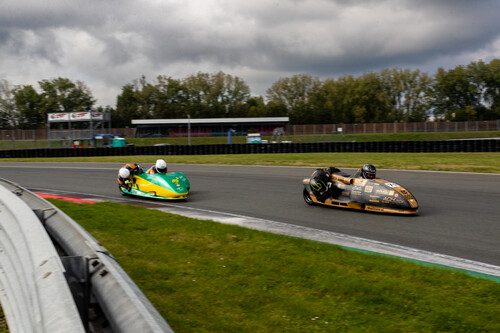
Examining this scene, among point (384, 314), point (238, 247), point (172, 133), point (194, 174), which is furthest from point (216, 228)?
point (172, 133)

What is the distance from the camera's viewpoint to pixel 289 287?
418cm

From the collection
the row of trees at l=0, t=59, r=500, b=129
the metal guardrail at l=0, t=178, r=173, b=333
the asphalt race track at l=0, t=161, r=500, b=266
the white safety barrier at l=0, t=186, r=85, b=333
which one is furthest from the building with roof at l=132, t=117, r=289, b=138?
the metal guardrail at l=0, t=178, r=173, b=333

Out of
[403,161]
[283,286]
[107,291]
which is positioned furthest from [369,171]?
[403,161]

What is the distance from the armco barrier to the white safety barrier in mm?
21138

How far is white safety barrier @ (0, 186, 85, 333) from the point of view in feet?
6.31

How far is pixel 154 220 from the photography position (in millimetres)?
7098

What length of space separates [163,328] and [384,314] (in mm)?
2248

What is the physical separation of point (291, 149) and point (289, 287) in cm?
2168

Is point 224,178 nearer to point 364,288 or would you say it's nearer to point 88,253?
point 364,288

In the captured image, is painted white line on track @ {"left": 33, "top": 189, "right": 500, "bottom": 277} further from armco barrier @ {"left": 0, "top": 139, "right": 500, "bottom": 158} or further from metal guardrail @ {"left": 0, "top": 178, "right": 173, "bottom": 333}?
armco barrier @ {"left": 0, "top": 139, "right": 500, "bottom": 158}

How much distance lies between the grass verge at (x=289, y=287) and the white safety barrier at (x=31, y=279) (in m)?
1.17

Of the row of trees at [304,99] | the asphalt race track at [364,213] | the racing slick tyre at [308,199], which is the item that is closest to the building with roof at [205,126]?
the row of trees at [304,99]

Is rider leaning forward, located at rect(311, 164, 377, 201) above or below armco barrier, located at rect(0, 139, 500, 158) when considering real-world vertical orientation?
below

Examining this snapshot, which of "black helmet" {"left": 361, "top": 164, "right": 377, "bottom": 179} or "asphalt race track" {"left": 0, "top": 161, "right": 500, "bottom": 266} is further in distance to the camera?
"black helmet" {"left": 361, "top": 164, "right": 377, "bottom": 179}
